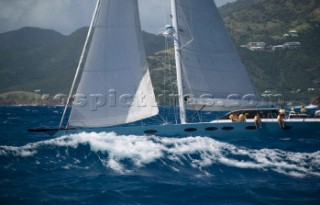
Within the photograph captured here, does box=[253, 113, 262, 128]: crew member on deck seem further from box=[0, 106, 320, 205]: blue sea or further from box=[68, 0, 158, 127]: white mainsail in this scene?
box=[68, 0, 158, 127]: white mainsail

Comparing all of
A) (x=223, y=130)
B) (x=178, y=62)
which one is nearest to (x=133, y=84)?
(x=178, y=62)

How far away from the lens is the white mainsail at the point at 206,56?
29141 mm

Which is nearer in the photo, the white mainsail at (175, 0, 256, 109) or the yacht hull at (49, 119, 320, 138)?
the yacht hull at (49, 119, 320, 138)

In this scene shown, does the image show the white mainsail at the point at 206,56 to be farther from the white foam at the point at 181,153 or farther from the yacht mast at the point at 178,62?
the white foam at the point at 181,153

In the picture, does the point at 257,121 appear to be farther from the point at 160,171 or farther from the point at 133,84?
the point at 160,171

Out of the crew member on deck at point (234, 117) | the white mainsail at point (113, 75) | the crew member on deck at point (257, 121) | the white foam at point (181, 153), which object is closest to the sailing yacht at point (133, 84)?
the white mainsail at point (113, 75)

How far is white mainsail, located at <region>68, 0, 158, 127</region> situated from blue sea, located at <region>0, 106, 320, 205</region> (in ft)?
6.47

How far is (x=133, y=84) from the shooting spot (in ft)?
90.0

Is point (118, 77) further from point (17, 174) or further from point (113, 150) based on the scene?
point (17, 174)

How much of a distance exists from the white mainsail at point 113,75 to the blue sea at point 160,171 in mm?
1973

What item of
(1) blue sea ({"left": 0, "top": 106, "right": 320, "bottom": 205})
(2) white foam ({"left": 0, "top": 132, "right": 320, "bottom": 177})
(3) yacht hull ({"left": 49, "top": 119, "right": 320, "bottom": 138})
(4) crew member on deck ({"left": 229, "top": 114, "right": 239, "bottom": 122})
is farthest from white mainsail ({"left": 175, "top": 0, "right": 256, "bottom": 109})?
(2) white foam ({"left": 0, "top": 132, "right": 320, "bottom": 177})

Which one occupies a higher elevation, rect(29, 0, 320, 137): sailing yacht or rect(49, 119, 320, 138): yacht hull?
rect(29, 0, 320, 137): sailing yacht

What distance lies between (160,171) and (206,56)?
14.9 meters

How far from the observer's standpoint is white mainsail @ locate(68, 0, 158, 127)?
2639 cm
